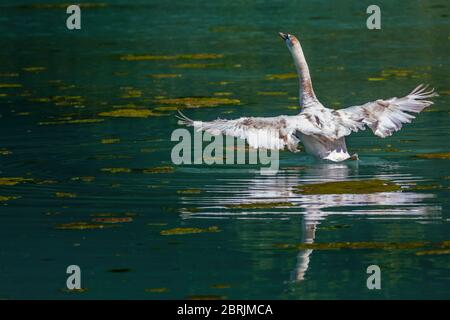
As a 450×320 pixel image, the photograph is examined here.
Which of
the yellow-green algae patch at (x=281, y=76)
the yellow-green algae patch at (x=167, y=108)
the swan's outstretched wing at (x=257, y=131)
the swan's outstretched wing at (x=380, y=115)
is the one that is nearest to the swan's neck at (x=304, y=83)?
the swan's outstretched wing at (x=380, y=115)

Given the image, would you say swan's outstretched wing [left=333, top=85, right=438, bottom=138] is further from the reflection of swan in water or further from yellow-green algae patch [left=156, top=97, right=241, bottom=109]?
yellow-green algae patch [left=156, top=97, right=241, bottom=109]

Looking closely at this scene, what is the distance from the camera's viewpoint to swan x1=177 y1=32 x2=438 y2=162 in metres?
19.4

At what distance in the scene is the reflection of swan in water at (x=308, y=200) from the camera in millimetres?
16547

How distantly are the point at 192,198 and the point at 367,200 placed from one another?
2067 millimetres

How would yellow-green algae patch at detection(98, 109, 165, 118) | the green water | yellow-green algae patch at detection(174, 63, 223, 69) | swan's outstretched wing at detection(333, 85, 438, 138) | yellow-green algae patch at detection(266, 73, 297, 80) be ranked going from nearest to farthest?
the green water, swan's outstretched wing at detection(333, 85, 438, 138), yellow-green algae patch at detection(98, 109, 165, 118), yellow-green algae patch at detection(266, 73, 297, 80), yellow-green algae patch at detection(174, 63, 223, 69)

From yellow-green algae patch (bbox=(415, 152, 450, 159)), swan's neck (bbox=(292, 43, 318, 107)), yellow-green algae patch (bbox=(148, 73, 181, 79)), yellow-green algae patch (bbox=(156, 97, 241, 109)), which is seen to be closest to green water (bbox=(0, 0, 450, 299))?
yellow-green algae patch (bbox=(148, 73, 181, 79))

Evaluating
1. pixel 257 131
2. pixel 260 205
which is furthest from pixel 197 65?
pixel 260 205

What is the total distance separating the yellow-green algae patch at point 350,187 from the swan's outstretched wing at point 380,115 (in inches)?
57.7

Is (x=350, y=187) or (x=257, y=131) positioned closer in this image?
(x=350, y=187)

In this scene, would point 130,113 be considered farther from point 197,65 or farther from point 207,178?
point 197,65

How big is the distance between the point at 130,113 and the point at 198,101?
1615 millimetres

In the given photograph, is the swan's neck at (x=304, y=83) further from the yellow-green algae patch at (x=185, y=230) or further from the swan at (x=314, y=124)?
the yellow-green algae patch at (x=185, y=230)

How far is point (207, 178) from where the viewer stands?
19.0m

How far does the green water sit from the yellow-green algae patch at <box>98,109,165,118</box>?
21 centimetres
